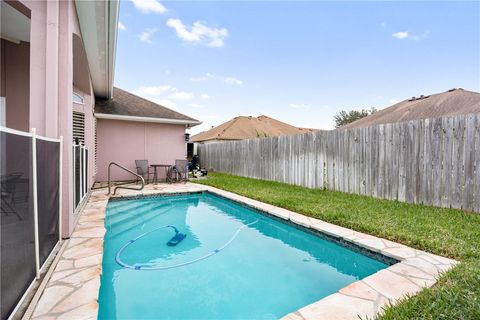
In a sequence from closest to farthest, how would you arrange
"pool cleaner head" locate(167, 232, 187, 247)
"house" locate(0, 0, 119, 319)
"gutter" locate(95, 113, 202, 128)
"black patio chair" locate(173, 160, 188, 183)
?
"house" locate(0, 0, 119, 319), "pool cleaner head" locate(167, 232, 187, 247), "gutter" locate(95, 113, 202, 128), "black patio chair" locate(173, 160, 188, 183)

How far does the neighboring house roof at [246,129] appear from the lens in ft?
79.8

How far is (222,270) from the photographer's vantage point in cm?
362

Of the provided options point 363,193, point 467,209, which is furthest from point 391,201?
point 467,209

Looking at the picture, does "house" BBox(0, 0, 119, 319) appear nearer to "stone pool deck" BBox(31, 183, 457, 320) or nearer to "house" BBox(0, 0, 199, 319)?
"house" BBox(0, 0, 199, 319)

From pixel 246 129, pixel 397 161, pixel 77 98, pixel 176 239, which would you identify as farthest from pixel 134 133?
pixel 246 129

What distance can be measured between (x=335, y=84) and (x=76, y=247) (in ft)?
56.5

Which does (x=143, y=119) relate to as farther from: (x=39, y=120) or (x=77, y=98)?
(x=39, y=120)

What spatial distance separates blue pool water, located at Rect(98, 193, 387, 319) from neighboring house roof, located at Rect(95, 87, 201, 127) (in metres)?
5.50

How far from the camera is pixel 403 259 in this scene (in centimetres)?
318

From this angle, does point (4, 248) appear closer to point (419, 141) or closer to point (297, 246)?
point (297, 246)

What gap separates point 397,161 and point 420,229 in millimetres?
2503

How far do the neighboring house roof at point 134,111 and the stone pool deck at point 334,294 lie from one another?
6.90m

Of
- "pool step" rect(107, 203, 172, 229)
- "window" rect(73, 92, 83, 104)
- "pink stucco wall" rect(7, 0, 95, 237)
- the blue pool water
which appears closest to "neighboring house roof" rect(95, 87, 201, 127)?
"window" rect(73, 92, 83, 104)

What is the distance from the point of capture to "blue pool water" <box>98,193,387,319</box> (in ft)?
9.12
